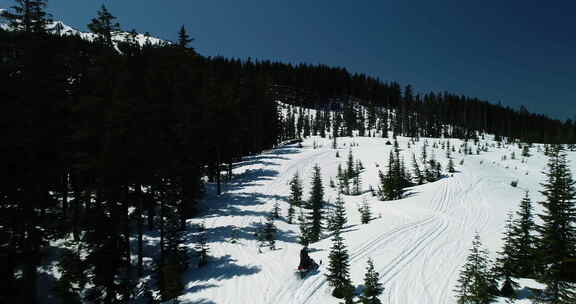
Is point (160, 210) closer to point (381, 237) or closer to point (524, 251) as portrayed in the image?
point (381, 237)

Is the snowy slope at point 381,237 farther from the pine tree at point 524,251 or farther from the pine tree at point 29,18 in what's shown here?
the pine tree at point 29,18

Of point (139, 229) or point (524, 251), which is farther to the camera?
point (139, 229)

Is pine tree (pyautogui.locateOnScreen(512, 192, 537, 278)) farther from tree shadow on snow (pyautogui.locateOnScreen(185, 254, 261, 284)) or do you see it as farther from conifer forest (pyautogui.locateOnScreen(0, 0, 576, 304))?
tree shadow on snow (pyautogui.locateOnScreen(185, 254, 261, 284))

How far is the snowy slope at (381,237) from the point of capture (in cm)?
1274

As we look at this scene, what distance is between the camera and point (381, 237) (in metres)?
18.1

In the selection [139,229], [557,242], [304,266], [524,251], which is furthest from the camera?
[139,229]

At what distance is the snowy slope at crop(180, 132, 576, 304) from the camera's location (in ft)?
41.8

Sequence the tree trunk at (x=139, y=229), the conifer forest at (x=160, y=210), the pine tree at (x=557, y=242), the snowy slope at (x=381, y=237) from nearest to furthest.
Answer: the pine tree at (x=557, y=242)
the conifer forest at (x=160, y=210)
the snowy slope at (x=381, y=237)
the tree trunk at (x=139, y=229)

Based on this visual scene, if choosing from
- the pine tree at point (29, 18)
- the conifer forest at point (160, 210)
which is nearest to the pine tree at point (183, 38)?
the conifer forest at point (160, 210)

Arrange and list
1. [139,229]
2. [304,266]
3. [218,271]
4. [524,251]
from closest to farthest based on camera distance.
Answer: [524,251]
[304,266]
[218,271]
[139,229]

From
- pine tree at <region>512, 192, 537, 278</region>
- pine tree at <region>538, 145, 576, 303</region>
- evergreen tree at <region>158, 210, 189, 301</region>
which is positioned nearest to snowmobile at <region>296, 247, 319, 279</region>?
evergreen tree at <region>158, 210, 189, 301</region>

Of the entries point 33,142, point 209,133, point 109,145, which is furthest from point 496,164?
point 33,142

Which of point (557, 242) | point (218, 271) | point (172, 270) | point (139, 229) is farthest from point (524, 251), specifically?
point (139, 229)

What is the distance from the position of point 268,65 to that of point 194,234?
115m
